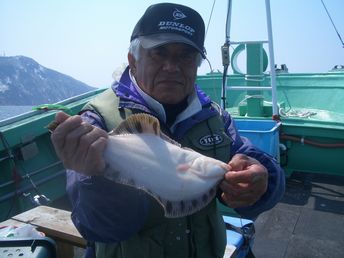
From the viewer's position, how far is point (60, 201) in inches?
228

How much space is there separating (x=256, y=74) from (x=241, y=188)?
5.81m

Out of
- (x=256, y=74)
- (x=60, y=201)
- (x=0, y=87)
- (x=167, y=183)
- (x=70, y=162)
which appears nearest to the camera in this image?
(x=70, y=162)

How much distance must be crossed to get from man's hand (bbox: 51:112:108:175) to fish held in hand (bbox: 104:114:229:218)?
0.27 ft

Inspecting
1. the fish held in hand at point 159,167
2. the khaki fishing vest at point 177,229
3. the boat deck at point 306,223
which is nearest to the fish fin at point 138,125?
the fish held in hand at point 159,167

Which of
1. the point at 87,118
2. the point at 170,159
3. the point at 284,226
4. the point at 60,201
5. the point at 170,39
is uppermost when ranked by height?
the point at 170,39

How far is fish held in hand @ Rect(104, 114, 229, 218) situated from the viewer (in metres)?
1.74

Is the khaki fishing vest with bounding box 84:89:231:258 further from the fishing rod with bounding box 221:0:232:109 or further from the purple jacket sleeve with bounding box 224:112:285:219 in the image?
the fishing rod with bounding box 221:0:232:109

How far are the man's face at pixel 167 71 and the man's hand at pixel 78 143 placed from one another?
0.67 m

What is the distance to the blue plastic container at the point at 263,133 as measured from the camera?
597 cm

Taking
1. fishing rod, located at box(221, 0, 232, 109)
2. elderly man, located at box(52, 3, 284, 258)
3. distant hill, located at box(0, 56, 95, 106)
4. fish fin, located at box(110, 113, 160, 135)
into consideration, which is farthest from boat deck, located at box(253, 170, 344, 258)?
distant hill, located at box(0, 56, 95, 106)

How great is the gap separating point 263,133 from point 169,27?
14.0ft

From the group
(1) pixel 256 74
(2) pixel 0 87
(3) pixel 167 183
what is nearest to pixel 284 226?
(1) pixel 256 74

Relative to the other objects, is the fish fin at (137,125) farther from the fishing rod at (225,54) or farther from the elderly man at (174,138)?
the fishing rod at (225,54)

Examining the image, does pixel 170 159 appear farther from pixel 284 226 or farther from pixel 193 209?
pixel 284 226
